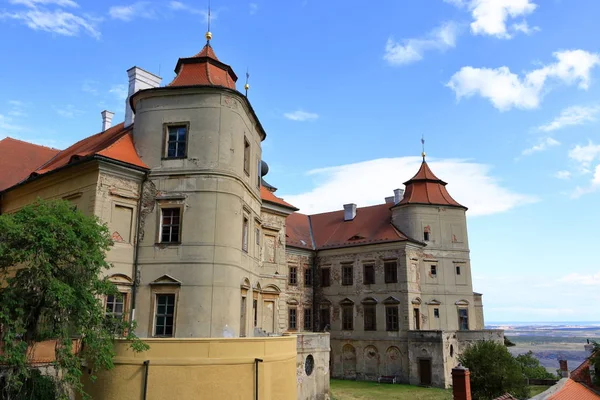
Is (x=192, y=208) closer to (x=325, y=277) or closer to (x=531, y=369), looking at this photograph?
(x=325, y=277)

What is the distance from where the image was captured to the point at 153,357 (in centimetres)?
1417

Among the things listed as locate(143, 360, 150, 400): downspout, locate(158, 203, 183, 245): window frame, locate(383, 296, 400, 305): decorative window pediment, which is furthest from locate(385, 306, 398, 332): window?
locate(143, 360, 150, 400): downspout

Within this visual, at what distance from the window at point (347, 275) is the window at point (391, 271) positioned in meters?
2.99

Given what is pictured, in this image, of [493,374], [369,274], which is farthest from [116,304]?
[369,274]

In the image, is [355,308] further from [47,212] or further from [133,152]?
[47,212]

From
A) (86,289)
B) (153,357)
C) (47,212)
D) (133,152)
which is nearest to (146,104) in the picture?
(133,152)

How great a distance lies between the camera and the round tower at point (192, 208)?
54.4 ft

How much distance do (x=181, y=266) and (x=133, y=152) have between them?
15.2ft

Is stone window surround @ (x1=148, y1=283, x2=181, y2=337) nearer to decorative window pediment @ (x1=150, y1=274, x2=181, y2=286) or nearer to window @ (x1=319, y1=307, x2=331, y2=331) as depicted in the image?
decorative window pediment @ (x1=150, y1=274, x2=181, y2=286)

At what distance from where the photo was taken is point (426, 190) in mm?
36969

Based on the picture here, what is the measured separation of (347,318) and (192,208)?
879 inches

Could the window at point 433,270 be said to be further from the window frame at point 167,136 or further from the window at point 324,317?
the window frame at point 167,136

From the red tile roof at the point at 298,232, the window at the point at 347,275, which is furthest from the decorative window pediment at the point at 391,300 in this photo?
the red tile roof at the point at 298,232

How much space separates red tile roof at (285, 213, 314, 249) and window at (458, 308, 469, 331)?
12.2 meters
